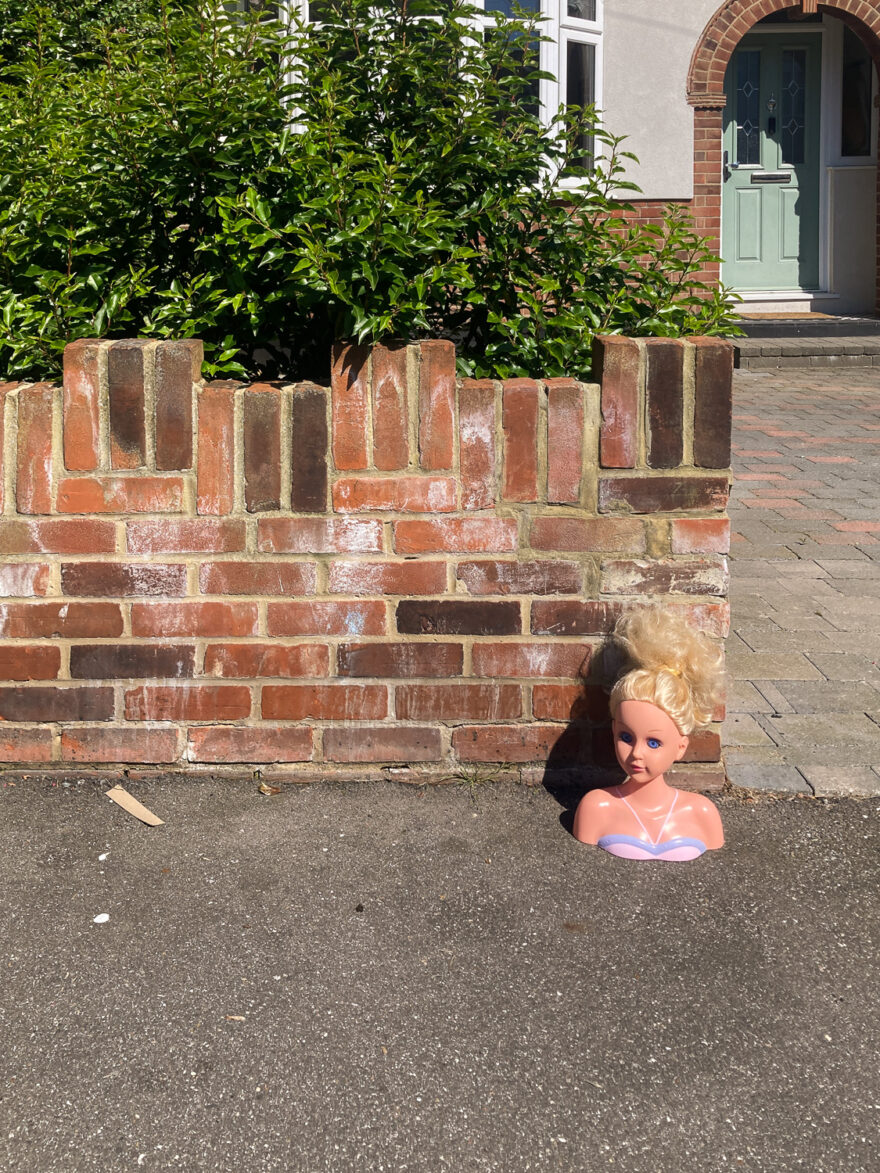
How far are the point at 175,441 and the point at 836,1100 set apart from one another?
2074 millimetres

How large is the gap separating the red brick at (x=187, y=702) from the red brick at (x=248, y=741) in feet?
0.13

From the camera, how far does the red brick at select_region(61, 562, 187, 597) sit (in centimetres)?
323

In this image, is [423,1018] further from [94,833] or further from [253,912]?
[94,833]

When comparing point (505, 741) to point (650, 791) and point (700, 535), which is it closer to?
point (650, 791)

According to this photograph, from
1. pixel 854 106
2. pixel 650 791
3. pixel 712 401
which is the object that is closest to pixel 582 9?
pixel 854 106

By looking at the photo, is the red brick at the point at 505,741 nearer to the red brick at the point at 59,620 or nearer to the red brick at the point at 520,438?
the red brick at the point at 520,438

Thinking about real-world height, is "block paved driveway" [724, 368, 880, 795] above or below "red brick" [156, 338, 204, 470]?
below

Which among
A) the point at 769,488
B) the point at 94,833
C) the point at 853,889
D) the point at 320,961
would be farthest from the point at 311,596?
the point at 769,488

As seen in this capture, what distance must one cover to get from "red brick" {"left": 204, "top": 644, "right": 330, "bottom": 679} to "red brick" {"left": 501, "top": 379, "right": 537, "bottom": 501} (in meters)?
0.63

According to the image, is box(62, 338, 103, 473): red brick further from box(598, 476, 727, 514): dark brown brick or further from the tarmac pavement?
box(598, 476, 727, 514): dark brown brick

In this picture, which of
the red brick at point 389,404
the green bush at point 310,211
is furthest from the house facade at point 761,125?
the red brick at point 389,404

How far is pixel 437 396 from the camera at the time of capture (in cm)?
318

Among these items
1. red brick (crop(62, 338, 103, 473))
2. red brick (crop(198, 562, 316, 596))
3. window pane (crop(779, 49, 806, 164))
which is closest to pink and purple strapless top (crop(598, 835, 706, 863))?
red brick (crop(198, 562, 316, 596))

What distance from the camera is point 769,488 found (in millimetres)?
7375
